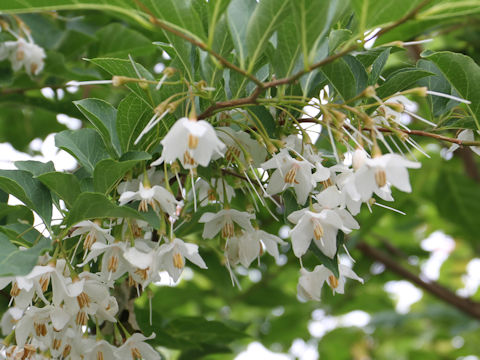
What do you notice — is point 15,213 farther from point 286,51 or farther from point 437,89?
point 437,89

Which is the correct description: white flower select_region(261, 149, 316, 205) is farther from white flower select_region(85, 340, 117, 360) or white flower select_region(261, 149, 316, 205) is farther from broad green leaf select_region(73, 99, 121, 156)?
white flower select_region(85, 340, 117, 360)

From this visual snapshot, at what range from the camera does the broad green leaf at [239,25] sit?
0.98 metres

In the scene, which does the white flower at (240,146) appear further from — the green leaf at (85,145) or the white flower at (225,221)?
the green leaf at (85,145)

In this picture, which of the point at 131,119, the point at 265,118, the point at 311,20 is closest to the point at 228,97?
the point at 265,118

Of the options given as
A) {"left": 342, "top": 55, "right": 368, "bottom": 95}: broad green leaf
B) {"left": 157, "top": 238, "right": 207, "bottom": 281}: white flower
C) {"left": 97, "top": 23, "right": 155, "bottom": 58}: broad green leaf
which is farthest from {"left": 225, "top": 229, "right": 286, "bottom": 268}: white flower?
{"left": 97, "top": 23, "right": 155, "bottom": 58}: broad green leaf

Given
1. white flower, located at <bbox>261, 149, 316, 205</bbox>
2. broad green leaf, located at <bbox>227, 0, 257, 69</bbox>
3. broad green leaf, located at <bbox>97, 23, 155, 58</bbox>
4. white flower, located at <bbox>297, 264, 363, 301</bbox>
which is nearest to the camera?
broad green leaf, located at <bbox>227, 0, 257, 69</bbox>

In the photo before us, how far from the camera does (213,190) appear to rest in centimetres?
126

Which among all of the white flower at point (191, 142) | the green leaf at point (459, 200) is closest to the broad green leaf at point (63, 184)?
the white flower at point (191, 142)

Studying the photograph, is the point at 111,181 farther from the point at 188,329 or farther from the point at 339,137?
the point at 188,329

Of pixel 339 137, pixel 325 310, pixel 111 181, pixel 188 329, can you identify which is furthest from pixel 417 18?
pixel 325 310

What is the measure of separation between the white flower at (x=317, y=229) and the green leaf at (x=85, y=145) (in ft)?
1.36

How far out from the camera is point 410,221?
10.0 ft

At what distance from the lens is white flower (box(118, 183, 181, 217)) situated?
101 centimetres

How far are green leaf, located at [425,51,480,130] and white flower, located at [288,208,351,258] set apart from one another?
0.35m
